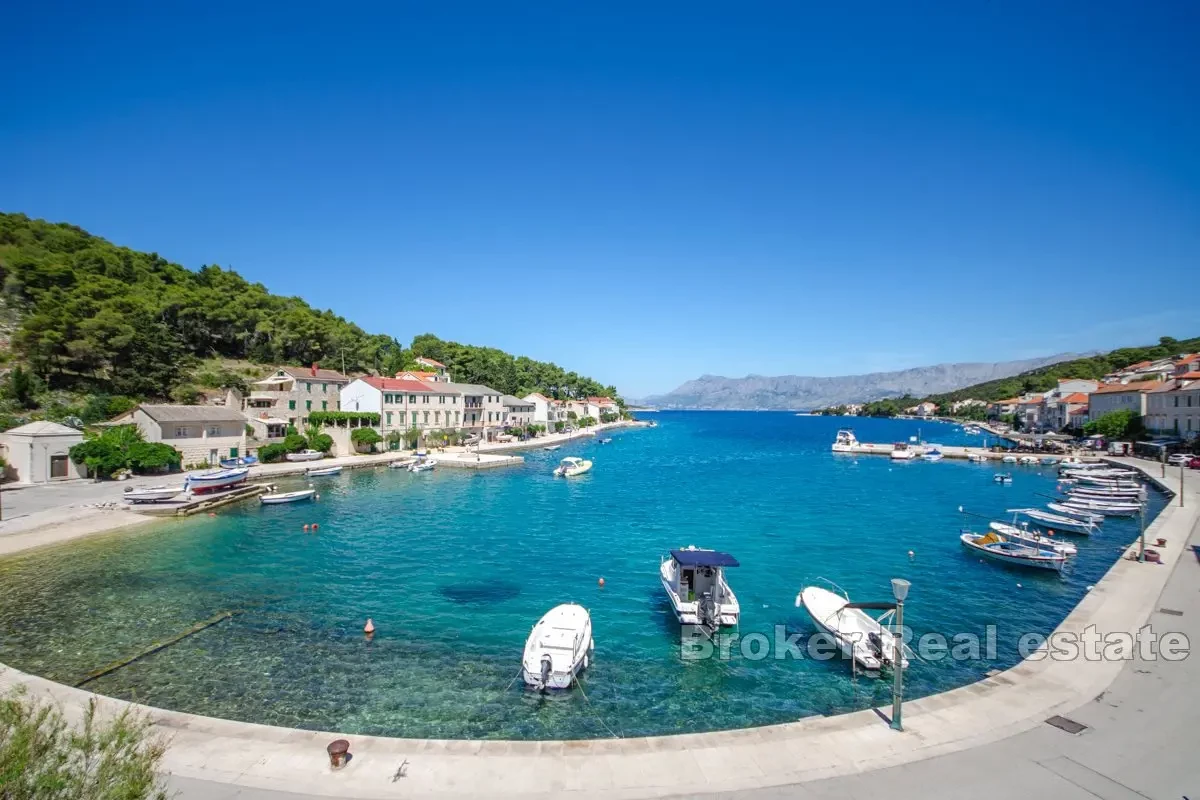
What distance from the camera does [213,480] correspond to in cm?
4047

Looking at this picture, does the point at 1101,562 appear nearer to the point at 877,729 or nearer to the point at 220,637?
the point at 877,729

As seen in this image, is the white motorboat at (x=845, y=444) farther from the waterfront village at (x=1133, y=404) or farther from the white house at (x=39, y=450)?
the white house at (x=39, y=450)

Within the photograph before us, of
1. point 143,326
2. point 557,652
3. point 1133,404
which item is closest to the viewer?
point 557,652

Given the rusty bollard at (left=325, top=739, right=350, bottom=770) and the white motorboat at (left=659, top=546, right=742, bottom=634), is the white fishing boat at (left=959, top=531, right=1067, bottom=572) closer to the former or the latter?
the white motorboat at (left=659, top=546, right=742, bottom=634)

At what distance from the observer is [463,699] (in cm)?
1448

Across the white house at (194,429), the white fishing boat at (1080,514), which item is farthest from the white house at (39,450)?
the white fishing boat at (1080,514)

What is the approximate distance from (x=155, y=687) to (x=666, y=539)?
2336 cm

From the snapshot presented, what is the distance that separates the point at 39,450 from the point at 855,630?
53.1 m

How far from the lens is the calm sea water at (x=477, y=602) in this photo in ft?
47.1

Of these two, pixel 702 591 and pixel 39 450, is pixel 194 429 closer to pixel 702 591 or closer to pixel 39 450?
pixel 39 450

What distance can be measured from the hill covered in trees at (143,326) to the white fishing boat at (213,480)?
25006mm

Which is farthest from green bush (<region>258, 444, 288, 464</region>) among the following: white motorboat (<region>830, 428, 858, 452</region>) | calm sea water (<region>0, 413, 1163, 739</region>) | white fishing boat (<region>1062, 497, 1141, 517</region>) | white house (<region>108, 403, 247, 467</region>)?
white motorboat (<region>830, 428, 858, 452</region>)

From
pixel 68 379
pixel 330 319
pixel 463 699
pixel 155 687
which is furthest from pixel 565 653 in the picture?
pixel 330 319

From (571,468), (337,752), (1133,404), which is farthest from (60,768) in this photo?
(1133,404)
